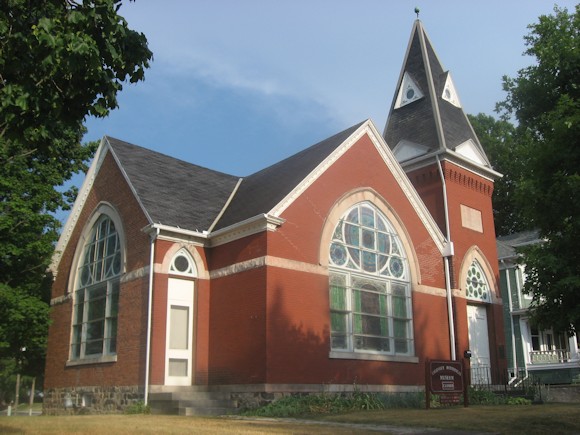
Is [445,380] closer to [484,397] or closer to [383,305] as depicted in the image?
[383,305]

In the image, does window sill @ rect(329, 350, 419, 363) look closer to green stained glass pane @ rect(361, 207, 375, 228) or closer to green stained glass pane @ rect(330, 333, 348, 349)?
green stained glass pane @ rect(330, 333, 348, 349)

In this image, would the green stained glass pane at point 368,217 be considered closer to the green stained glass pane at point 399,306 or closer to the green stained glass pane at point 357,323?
the green stained glass pane at point 399,306

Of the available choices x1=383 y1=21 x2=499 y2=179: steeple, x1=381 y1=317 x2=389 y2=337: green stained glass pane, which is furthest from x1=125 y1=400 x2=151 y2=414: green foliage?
x1=383 y1=21 x2=499 y2=179: steeple

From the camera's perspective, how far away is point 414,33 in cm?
3072

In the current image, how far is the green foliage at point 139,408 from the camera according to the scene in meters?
16.4

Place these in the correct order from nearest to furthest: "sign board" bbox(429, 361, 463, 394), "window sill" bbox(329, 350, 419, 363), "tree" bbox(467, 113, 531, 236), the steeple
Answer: "sign board" bbox(429, 361, 463, 394) → "window sill" bbox(329, 350, 419, 363) → the steeple → "tree" bbox(467, 113, 531, 236)

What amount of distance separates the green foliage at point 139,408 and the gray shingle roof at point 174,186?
5196 mm

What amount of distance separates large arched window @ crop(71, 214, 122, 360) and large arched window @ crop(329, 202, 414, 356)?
277 inches

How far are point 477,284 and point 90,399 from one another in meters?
15.5

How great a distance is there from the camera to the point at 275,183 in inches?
805

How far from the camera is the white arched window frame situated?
19594mm

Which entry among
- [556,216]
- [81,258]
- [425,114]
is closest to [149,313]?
[81,258]

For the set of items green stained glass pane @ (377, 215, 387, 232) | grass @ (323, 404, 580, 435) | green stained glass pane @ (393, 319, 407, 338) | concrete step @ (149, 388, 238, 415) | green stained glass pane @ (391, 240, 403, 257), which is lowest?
grass @ (323, 404, 580, 435)

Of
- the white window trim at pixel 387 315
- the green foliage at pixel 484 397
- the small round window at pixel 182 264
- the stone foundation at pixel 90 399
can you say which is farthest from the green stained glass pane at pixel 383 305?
the stone foundation at pixel 90 399
